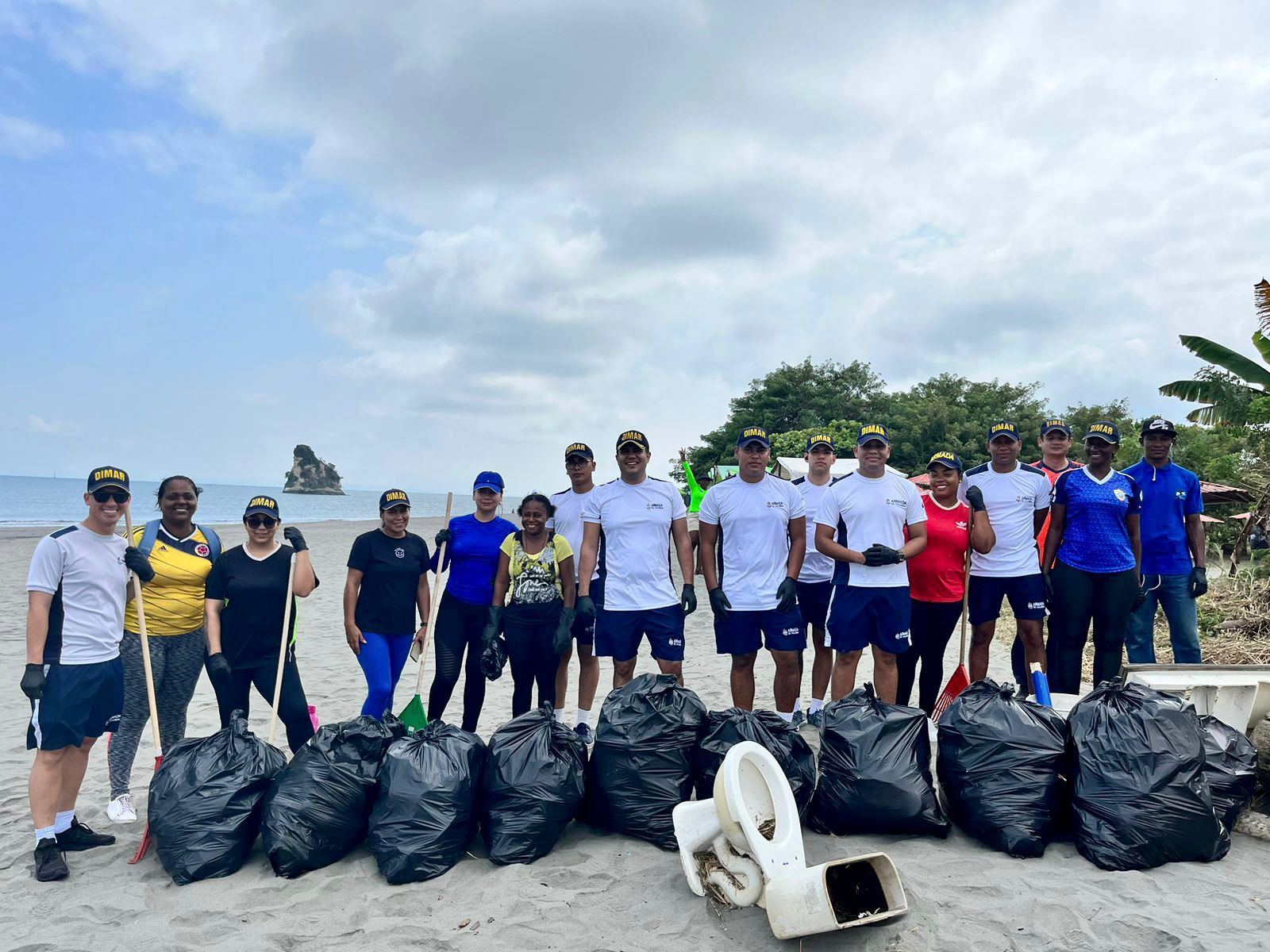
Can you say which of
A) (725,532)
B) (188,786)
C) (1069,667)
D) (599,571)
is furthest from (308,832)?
(1069,667)

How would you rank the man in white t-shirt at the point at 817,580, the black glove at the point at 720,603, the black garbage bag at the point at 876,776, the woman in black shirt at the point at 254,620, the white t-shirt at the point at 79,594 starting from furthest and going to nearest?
the man in white t-shirt at the point at 817,580, the black glove at the point at 720,603, the woman in black shirt at the point at 254,620, the white t-shirt at the point at 79,594, the black garbage bag at the point at 876,776

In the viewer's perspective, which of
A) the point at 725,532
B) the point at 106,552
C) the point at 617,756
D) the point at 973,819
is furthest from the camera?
the point at 725,532

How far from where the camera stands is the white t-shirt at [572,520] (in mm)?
4906

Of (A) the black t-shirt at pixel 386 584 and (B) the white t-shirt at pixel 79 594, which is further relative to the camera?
(A) the black t-shirt at pixel 386 584

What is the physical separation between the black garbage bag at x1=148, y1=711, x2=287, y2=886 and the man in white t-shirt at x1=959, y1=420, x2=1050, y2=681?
3892 mm

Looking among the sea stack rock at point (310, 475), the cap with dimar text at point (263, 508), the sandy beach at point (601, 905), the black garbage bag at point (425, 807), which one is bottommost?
the sandy beach at point (601, 905)

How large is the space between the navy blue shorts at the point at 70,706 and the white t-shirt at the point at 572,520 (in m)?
2.40

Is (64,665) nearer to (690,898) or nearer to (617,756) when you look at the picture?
(617,756)

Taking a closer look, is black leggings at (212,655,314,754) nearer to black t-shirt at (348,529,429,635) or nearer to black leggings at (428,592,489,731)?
black t-shirt at (348,529,429,635)

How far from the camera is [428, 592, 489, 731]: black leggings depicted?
4.52 meters

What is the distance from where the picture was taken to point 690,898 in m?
2.85

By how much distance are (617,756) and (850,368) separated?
27636mm

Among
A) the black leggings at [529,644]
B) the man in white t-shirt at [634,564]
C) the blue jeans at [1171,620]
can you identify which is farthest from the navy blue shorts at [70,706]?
the blue jeans at [1171,620]

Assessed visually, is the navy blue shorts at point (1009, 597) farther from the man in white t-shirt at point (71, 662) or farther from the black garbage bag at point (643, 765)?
the man in white t-shirt at point (71, 662)
